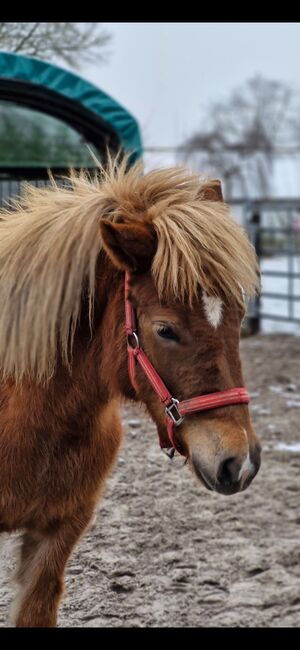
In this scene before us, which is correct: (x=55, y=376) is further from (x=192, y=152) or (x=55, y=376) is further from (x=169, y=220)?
(x=192, y=152)

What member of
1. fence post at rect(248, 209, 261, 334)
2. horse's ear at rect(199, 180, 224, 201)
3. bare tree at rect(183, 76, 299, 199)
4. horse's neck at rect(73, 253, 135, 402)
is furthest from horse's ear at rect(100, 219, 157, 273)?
bare tree at rect(183, 76, 299, 199)

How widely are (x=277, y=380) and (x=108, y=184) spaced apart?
16.4 feet

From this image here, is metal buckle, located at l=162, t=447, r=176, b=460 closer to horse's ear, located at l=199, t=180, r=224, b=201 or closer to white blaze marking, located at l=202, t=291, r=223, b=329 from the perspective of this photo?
white blaze marking, located at l=202, t=291, r=223, b=329

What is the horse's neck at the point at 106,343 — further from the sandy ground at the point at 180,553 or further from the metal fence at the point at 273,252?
the metal fence at the point at 273,252

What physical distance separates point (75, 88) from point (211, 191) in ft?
10.6

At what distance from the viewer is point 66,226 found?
7.49ft

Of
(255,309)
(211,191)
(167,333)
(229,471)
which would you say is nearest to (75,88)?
(211,191)

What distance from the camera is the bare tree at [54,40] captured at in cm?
472

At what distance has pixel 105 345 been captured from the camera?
2275 mm

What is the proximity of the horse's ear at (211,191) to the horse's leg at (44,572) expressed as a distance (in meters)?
1.14

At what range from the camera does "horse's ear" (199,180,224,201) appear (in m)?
2.39

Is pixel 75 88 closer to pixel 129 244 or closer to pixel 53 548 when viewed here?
pixel 129 244

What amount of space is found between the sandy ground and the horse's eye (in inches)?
40.3
